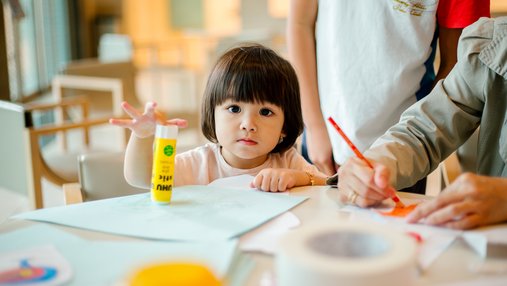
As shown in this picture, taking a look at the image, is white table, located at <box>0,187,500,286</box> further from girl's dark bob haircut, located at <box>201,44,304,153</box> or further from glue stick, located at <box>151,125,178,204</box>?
girl's dark bob haircut, located at <box>201,44,304,153</box>

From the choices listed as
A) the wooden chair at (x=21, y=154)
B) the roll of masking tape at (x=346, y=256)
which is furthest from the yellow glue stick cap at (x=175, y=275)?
the wooden chair at (x=21, y=154)

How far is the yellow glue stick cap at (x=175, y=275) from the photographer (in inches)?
26.2

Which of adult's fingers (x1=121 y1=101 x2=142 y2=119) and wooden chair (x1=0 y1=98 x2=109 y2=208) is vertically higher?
adult's fingers (x1=121 y1=101 x2=142 y2=119)

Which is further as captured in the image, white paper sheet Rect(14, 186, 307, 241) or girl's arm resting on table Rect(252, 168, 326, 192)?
girl's arm resting on table Rect(252, 168, 326, 192)

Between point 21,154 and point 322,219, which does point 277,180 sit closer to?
point 322,219

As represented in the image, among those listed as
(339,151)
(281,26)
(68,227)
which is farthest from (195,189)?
(281,26)

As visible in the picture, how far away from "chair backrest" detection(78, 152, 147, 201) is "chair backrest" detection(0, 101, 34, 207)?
727 mm

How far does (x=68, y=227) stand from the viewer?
106 centimetres

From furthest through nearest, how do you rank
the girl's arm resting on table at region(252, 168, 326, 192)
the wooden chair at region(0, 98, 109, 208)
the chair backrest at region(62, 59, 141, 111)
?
the chair backrest at region(62, 59, 141, 111), the wooden chair at region(0, 98, 109, 208), the girl's arm resting on table at region(252, 168, 326, 192)

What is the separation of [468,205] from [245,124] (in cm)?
58

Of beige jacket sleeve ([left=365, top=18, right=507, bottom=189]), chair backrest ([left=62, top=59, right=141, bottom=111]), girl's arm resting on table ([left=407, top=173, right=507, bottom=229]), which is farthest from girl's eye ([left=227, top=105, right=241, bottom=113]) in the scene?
chair backrest ([left=62, top=59, right=141, bottom=111])

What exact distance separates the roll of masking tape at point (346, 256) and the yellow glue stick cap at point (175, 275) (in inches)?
3.4

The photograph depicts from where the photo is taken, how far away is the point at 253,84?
1.47 meters

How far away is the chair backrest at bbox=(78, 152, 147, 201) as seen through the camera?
5.79 ft
